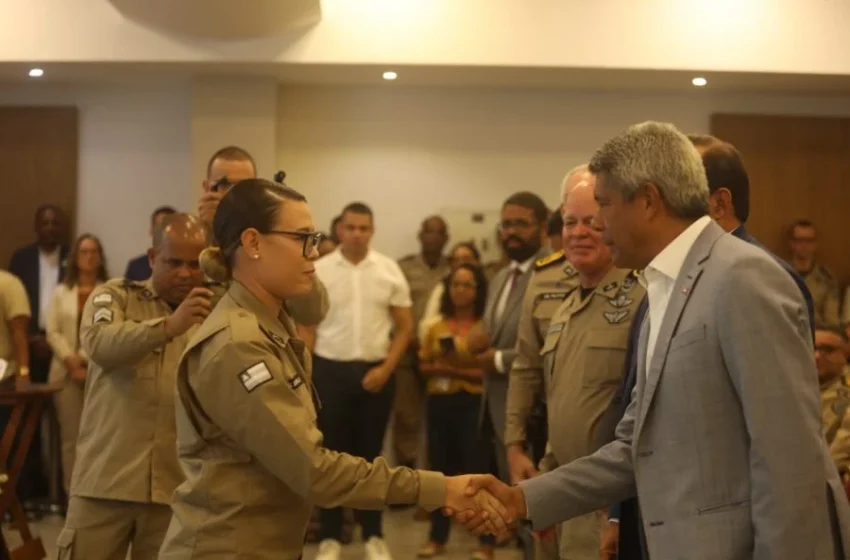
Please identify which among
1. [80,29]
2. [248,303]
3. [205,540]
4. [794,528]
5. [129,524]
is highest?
[80,29]

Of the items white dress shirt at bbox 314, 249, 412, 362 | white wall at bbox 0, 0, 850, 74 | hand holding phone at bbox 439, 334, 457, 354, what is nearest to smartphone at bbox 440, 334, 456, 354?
hand holding phone at bbox 439, 334, 457, 354

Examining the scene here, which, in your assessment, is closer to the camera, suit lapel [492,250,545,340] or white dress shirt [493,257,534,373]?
suit lapel [492,250,545,340]

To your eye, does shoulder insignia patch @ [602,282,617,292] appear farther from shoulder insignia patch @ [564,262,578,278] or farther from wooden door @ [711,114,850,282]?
wooden door @ [711,114,850,282]

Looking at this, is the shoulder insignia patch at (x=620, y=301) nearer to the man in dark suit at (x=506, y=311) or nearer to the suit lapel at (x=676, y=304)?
the suit lapel at (x=676, y=304)

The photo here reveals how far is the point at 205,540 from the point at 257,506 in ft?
0.43

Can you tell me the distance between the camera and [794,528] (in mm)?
1757

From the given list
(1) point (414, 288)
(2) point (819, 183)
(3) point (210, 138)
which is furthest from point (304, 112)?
(2) point (819, 183)

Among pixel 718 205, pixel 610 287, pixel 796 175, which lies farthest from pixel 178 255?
pixel 796 175

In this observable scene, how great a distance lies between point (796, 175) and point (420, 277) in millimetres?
2845

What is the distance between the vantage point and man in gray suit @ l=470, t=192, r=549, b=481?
174 inches

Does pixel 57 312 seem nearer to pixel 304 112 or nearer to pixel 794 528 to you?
pixel 304 112

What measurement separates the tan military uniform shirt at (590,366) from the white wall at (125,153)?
494 cm

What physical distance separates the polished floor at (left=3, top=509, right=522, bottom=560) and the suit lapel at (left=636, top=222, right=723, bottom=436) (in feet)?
11.6

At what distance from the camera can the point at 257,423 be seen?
2143 millimetres
